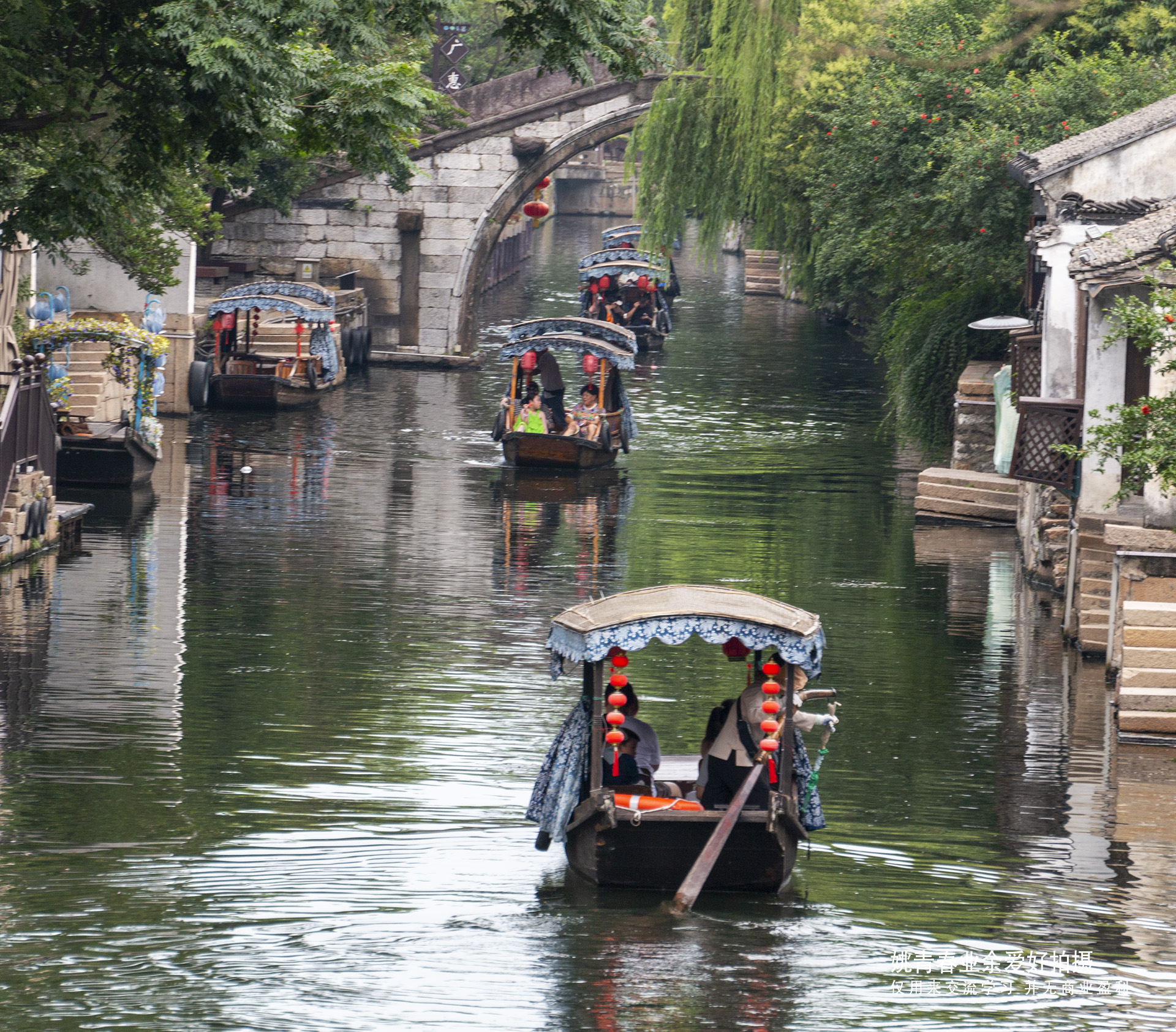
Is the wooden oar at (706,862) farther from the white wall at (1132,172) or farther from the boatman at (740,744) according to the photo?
the white wall at (1132,172)

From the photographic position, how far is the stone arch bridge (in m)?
41.6

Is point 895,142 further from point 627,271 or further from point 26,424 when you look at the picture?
point 627,271

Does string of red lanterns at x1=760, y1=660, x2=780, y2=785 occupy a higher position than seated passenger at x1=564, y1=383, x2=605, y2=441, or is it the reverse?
seated passenger at x1=564, y1=383, x2=605, y2=441

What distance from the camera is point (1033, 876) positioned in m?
12.0

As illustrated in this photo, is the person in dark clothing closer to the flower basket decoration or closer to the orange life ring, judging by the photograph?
the flower basket decoration

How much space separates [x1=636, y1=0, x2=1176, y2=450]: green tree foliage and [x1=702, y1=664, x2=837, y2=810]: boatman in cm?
963

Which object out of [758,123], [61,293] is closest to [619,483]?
[61,293]

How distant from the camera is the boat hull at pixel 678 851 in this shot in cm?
1122

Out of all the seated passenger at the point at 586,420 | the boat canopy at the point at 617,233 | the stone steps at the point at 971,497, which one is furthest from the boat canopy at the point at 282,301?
the boat canopy at the point at 617,233

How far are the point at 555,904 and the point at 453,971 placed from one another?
4.15 ft

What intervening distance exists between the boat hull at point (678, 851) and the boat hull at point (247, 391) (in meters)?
24.2

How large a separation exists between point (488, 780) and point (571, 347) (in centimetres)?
1683

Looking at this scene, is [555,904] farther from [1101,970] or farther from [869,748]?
[869,748]

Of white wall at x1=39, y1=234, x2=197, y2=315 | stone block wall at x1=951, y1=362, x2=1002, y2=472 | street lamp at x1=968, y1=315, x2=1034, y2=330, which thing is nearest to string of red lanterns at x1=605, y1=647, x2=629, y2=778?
street lamp at x1=968, y1=315, x2=1034, y2=330
